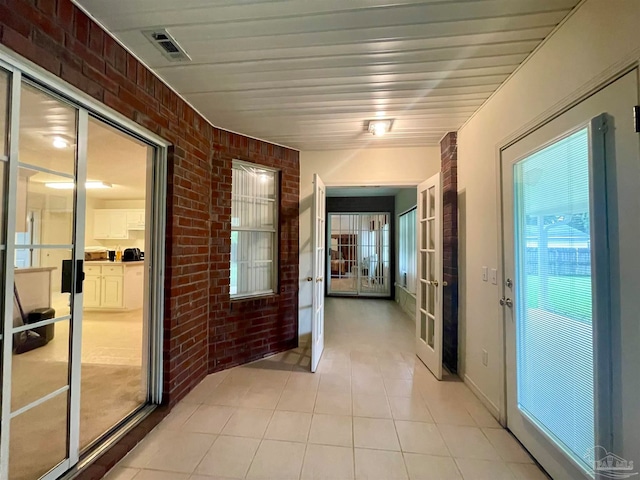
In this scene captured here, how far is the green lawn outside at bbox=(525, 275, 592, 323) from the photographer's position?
4.23 ft

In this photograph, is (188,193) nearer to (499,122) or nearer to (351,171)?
(351,171)

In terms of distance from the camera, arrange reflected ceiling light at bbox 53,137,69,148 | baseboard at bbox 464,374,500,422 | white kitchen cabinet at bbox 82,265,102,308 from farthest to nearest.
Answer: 1. white kitchen cabinet at bbox 82,265,102,308
2. baseboard at bbox 464,374,500,422
3. reflected ceiling light at bbox 53,137,69,148

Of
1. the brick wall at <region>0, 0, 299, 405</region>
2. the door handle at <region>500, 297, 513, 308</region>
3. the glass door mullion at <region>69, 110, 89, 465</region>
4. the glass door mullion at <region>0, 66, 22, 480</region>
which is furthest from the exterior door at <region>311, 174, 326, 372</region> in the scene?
the glass door mullion at <region>0, 66, 22, 480</region>

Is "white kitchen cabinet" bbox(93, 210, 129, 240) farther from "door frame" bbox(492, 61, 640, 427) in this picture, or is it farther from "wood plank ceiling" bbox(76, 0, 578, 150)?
"door frame" bbox(492, 61, 640, 427)

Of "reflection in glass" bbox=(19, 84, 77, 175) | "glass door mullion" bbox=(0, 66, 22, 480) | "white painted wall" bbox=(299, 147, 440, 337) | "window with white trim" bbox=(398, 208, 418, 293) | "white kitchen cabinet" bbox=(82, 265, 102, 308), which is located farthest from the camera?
"window with white trim" bbox=(398, 208, 418, 293)

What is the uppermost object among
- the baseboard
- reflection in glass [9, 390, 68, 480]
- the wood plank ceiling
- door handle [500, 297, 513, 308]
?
the wood plank ceiling

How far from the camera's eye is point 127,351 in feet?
10.7

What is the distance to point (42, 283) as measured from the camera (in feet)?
4.50

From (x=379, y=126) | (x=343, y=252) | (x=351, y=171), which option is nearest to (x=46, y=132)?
(x=379, y=126)

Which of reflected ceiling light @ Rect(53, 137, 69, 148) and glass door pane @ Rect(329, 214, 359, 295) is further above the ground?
reflected ceiling light @ Rect(53, 137, 69, 148)

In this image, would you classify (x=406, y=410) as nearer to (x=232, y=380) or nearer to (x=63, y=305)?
(x=232, y=380)

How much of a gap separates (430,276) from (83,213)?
2945mm

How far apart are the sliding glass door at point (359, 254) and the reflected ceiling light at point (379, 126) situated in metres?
4.37

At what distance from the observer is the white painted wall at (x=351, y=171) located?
3.33 metres
